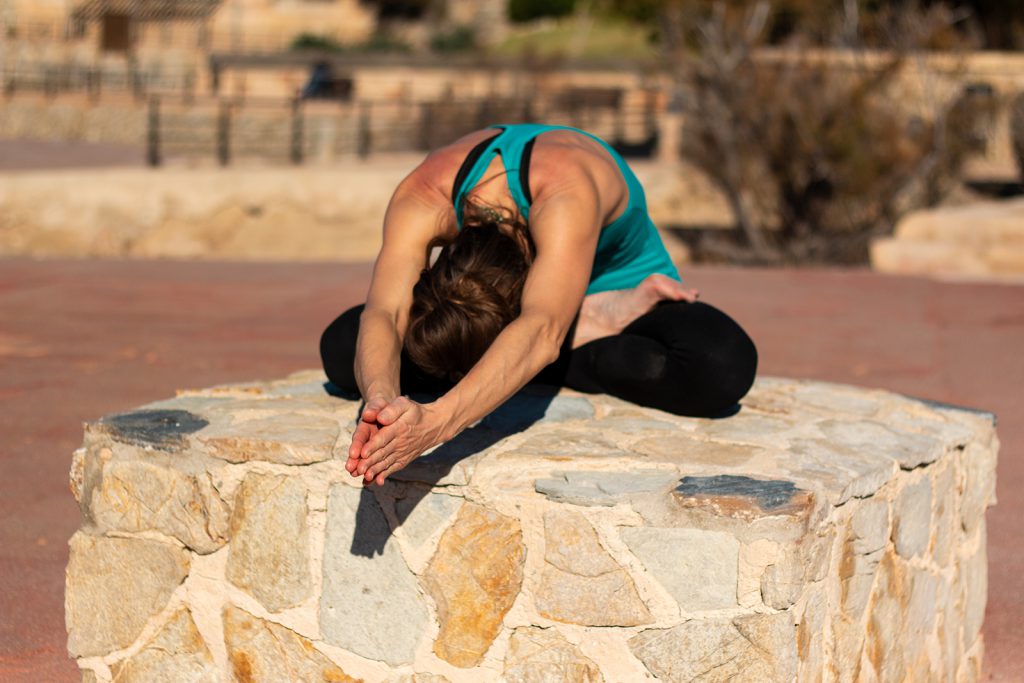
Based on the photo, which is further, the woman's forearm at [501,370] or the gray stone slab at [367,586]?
the gray stone slab at [367,586]

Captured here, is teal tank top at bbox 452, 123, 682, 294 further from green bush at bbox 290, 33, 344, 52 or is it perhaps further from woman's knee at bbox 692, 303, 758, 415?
green bush at bbox 290, 33, 344, 52

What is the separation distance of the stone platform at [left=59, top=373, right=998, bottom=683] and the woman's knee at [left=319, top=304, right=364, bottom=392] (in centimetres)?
10

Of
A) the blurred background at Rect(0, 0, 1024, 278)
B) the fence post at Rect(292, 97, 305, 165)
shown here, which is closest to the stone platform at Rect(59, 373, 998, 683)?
the blurred background at Rect(0, 0, 1024, 278)

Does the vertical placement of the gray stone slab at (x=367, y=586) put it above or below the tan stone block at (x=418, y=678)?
above

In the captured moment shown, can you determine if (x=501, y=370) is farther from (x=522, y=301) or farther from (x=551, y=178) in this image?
(x=551, y=178)

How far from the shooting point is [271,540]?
2.65m

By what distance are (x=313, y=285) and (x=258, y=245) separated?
157 inches

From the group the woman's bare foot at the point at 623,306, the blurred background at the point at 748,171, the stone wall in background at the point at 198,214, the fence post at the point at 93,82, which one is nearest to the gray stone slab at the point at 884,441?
the woman's bare foot at the point at 623,306

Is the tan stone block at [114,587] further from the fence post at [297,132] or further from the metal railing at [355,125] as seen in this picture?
the metal railing at [355,125]

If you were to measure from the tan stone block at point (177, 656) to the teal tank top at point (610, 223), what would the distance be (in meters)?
1.07

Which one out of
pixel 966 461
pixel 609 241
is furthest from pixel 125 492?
pixel 966 461

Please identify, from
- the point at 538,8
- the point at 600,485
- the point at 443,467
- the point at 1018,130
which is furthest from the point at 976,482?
the point at 538,8

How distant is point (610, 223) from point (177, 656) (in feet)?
4.49

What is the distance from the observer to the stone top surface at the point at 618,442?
2.46 m
